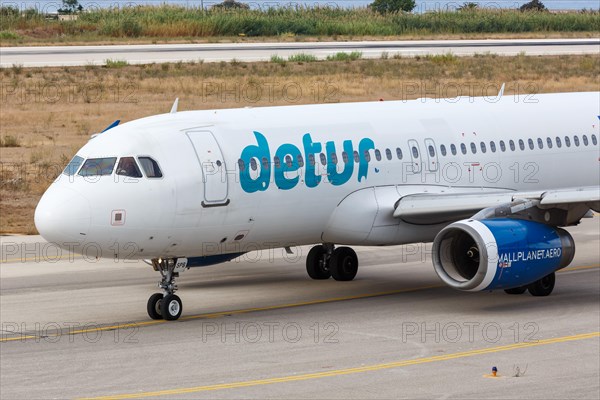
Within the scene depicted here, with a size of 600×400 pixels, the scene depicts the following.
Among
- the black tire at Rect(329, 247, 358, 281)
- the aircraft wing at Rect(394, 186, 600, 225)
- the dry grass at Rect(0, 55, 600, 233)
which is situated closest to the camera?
the aircraft wing at Rect(394, 186, 600, 225)

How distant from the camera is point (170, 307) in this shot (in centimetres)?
2409

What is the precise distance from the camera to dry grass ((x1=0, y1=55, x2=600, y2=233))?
157ft

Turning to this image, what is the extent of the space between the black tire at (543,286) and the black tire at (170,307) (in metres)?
7.46

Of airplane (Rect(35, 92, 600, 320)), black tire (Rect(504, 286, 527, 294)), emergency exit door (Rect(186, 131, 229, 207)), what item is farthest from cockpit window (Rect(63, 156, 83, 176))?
black tire (Rect(504, 286, 527, 294))

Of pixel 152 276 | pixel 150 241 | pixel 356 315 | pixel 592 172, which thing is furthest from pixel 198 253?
pixel 592 172

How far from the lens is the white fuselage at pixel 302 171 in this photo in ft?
75.3

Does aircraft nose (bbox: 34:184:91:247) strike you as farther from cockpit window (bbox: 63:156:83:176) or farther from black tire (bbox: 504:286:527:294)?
black tire (bbox: 504:286:527:294)

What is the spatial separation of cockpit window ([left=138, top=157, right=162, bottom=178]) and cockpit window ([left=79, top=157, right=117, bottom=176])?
1.70 ft

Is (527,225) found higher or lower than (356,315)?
higher

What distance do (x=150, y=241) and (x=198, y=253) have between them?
4.80 ft

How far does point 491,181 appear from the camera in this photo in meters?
28.4

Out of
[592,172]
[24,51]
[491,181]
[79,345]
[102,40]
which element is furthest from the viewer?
[102,40]

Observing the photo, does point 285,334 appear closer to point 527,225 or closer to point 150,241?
point 150,241

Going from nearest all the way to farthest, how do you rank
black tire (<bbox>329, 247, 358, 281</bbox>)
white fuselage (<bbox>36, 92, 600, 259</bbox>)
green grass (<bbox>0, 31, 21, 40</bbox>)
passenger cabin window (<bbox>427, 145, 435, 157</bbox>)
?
white fuselage (<bbox>36, 92, 600, 259</bbox>)
passenger cabin window (<bbox>427, 145, 435, 157</bbox>)
black tire (<bbox>329, 247, 358, 281</bbox>)
green grass (<bbox>0, 31, 21, 40</bbox>)
